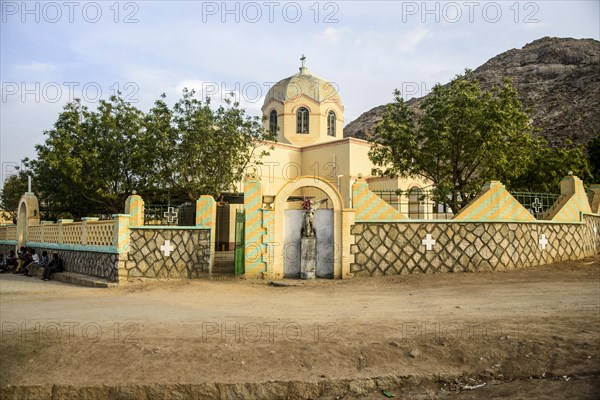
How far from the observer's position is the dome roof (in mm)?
30156

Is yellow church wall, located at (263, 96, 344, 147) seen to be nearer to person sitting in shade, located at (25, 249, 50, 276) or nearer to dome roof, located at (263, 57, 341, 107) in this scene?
dome roof, located at (263, 57, 341, 107)

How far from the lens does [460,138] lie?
57.1ft

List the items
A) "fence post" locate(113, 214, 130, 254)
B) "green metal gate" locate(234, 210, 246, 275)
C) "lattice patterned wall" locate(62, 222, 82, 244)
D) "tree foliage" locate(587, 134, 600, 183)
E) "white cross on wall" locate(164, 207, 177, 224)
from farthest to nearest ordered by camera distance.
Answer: "tree foliage" locate(587, 134, 600, 183) < "lattice patterned wall" locate(62, 222, 82, 244) < "white cross on wall" locate(164, 207, 177, 224) < "green metal gate" locate(234, 210, 246, 275) < "fence post" locate(113, 214, 130, 254)

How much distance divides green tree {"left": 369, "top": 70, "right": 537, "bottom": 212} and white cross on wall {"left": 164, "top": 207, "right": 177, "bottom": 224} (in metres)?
8.23

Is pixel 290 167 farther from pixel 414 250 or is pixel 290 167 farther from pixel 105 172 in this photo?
pixel 414 250

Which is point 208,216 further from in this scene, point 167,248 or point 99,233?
point 99,233

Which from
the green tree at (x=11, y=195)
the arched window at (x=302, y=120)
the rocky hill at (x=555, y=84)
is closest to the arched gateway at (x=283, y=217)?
the arched window at (x=302, y=120)

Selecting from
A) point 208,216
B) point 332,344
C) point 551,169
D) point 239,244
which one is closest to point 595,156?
point 551,169

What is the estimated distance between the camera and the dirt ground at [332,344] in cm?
568

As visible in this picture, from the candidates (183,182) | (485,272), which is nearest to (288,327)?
(485,272)

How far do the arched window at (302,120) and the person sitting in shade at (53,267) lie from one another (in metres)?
17.5

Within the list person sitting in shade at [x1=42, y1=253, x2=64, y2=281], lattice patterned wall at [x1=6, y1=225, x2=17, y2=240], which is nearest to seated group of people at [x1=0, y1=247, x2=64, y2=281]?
person sitting in shade at [x1=42, y1=253, x2=64, y2=281]

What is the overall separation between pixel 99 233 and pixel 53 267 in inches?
124

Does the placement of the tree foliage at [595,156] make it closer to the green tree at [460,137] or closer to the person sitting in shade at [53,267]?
the green tree at [460,137]
